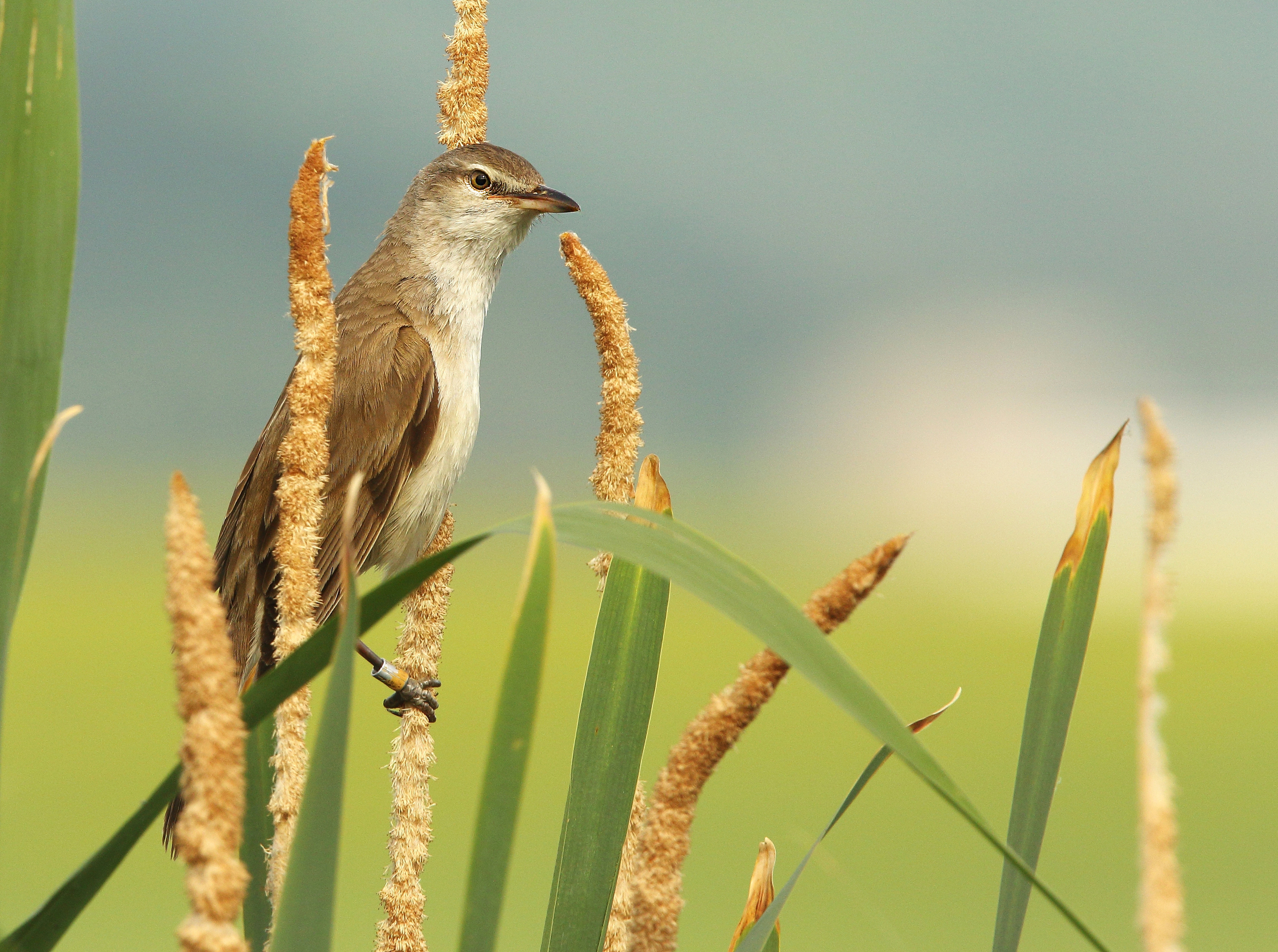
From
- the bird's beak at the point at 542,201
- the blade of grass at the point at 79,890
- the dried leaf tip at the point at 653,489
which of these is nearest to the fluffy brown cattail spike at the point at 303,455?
the blade of grass at the point at 79,890

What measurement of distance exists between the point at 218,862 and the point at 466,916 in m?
0.18

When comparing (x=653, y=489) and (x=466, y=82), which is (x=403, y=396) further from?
(x=653, y=489)

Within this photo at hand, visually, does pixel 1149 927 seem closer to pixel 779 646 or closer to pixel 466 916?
pixel 779 646

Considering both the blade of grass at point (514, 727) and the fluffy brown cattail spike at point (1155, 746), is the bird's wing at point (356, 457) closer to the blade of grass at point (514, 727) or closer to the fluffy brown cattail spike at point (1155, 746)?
the blade of grass at point (514, 727)

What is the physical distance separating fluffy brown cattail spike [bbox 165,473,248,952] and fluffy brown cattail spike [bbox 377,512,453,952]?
0.67m

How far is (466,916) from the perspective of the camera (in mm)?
735

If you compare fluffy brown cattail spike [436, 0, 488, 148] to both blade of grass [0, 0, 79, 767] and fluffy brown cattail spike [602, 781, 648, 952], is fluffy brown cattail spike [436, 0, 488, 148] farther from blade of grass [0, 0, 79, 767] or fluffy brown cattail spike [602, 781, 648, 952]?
fluffy brown cattail spike [602, 781, 648, 952]

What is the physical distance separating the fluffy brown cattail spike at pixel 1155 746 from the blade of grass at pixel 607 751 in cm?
53

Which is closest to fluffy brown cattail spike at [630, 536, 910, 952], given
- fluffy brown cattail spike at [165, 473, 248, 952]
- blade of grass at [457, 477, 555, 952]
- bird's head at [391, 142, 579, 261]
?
blade of grass at [457, 477, 555, 952]

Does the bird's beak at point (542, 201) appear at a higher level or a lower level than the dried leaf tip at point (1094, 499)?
higher

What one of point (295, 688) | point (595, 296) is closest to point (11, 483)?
point (295, 688)

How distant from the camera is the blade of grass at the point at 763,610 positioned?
2.32 ft

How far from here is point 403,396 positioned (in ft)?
7.45

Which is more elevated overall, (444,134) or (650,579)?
(444,134)
